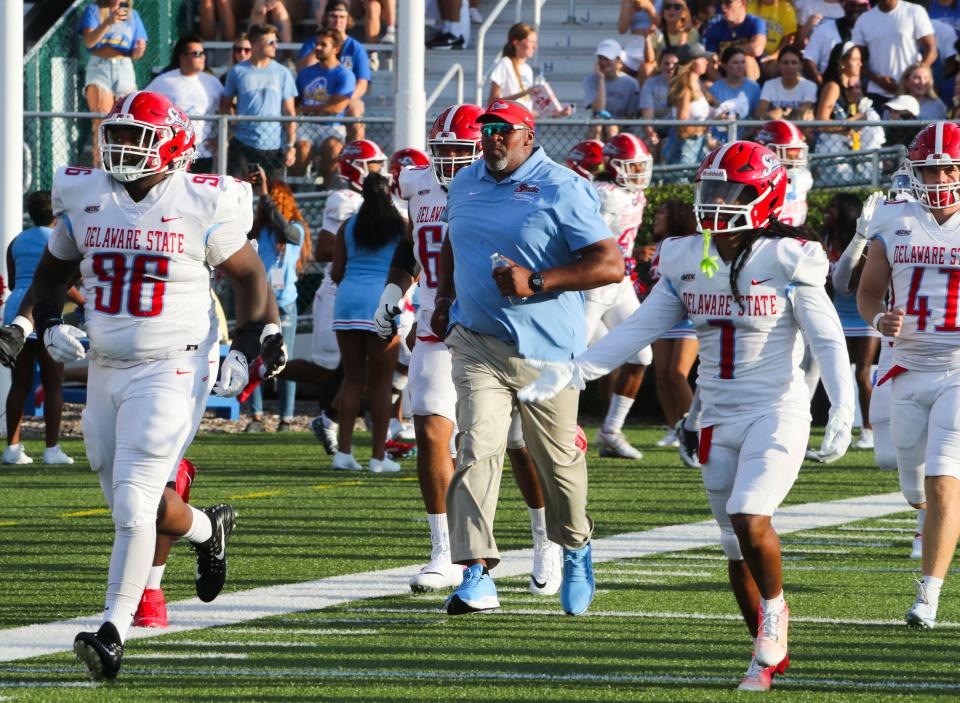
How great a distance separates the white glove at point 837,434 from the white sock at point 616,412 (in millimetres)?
6771

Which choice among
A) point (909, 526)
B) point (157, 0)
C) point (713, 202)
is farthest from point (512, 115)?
point (157, 0)

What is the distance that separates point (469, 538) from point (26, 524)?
3363 millimetres

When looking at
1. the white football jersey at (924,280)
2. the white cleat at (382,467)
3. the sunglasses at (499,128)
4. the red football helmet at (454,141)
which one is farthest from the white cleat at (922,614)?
the white cleat at (382,467)

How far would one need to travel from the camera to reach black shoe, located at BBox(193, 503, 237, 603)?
6.43 m

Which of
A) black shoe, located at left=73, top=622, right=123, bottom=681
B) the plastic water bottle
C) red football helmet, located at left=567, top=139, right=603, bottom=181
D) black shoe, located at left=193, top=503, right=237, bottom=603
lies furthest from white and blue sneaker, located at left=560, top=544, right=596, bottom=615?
red football helmet, located at left=567, top=139, right=603, bottom=181

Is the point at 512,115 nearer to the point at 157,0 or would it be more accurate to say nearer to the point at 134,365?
the point at 134,365

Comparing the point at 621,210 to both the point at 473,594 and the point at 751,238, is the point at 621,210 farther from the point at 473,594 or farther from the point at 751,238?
the point at 751,238

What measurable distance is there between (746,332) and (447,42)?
13768mm

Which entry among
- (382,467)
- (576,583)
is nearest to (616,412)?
(382,467)

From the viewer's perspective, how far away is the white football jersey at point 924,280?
22.7 feet

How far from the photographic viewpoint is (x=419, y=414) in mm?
7348

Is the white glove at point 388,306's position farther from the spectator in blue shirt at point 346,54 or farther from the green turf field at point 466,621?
the spectator in blue shirt at point 346,54

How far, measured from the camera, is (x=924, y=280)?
698 centimetres

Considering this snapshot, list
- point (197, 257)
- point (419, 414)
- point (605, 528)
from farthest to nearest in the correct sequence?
point (605, 528), point (419, 414), point (197, 257)
